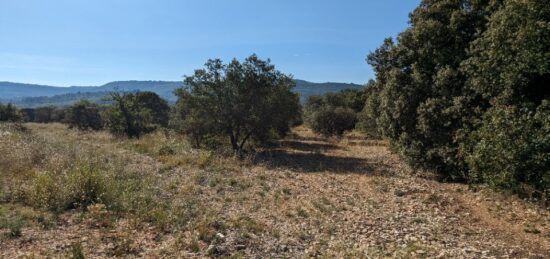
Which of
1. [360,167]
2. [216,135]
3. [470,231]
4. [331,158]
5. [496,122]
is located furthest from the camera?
[216,135]

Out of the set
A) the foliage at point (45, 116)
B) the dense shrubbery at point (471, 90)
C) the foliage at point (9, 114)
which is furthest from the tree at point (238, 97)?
the foliage at point (45, 116)

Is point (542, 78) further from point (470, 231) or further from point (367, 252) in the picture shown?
point (367, 252)

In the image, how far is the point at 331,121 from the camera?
1241 inches

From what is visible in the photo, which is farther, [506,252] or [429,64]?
[429,64]

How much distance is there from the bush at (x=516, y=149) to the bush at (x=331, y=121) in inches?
850

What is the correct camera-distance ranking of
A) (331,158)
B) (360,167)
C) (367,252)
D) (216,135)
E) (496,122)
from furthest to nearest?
1. (216,135)
2. (331,158)
3. (360,167)
4. (496,122)
5. (367,252)

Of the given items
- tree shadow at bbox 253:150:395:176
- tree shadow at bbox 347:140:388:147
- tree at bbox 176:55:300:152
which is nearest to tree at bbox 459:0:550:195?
tree shadow at bbox 253:150:395:176

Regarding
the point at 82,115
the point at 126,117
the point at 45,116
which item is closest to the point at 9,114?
the point at 82,115

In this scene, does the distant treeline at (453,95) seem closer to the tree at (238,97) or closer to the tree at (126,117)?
the tree at (238,97)

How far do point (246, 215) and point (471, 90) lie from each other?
311 inches

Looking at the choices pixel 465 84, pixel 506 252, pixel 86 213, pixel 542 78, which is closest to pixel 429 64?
pixel 465 84

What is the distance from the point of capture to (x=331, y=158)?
1964cm

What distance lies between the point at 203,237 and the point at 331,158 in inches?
526

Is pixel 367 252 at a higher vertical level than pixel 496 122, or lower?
lower
